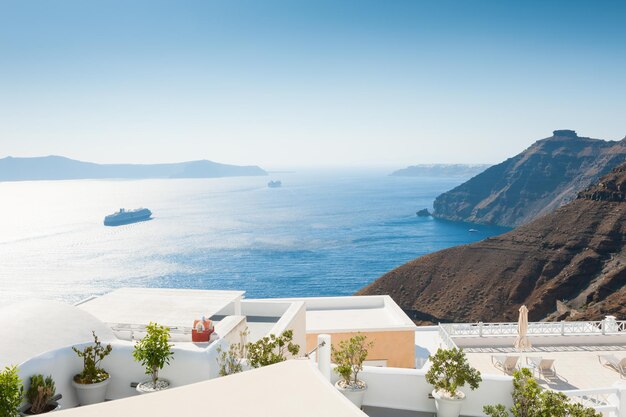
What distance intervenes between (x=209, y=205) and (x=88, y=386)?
512 feet

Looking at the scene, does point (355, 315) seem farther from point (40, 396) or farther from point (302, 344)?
point (40, 396)

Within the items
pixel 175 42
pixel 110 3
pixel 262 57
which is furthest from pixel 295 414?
pixel 262 57

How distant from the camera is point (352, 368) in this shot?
7848 millimetres

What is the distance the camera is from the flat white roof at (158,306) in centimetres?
1057

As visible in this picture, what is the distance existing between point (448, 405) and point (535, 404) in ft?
4.25

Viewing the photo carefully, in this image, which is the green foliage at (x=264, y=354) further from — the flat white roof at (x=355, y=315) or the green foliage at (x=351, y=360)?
the flat white roof at (x=355, y=315)

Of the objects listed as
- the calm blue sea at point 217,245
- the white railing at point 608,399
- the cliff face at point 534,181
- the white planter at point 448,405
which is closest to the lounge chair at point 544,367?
the white railing at point 608,399

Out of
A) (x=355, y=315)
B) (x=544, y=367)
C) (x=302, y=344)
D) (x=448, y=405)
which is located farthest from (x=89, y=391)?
(x=355, y=315)

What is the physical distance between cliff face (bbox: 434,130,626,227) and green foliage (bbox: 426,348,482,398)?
13577 cm

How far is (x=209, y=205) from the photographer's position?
160 meters

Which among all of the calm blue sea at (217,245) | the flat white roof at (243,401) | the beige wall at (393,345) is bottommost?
the calm blue sea at (217,245)

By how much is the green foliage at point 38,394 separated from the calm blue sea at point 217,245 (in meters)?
59.8

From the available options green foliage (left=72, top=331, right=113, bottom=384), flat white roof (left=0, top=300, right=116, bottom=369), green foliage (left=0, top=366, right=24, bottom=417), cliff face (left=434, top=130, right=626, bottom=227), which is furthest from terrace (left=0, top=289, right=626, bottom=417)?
cliff face (left=434, top=130, right=626, bottom=227)

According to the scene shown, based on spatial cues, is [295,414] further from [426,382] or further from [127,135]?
[127,135]
